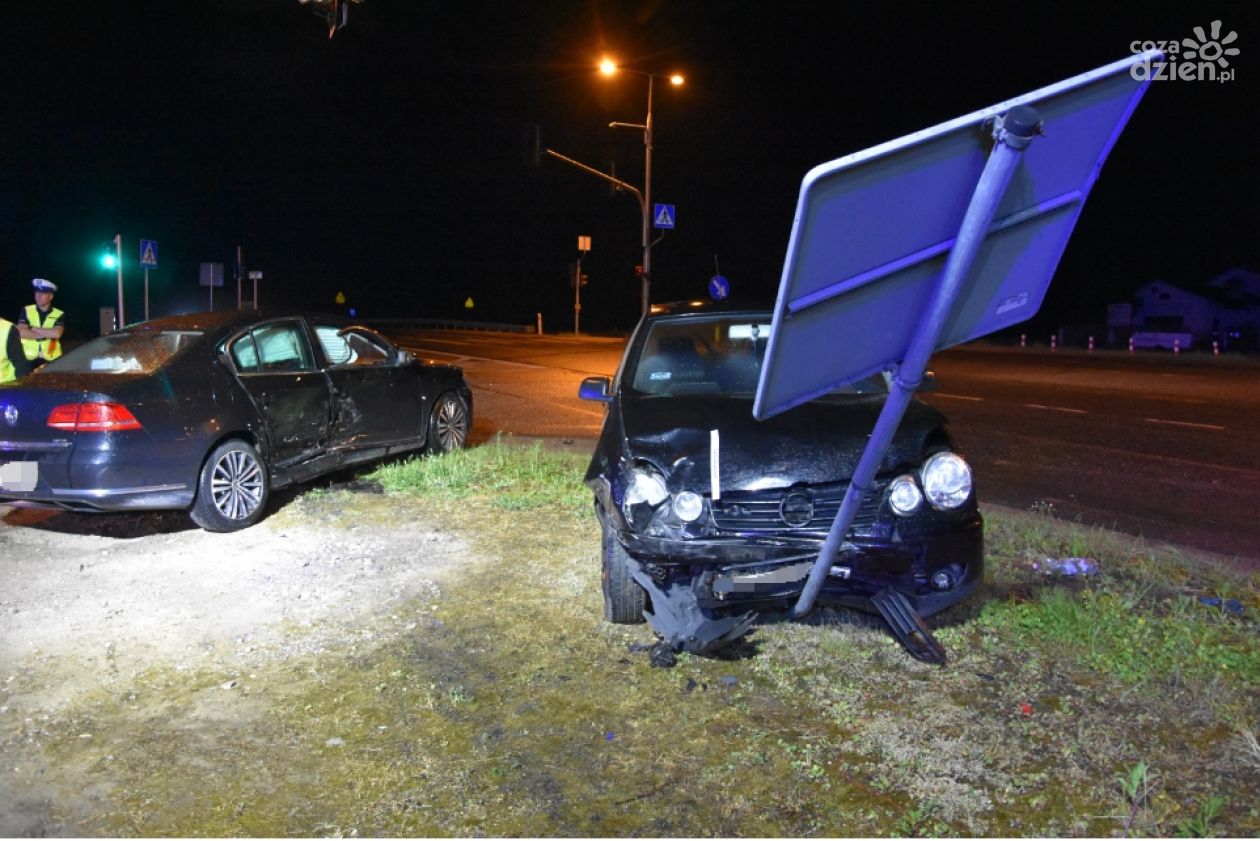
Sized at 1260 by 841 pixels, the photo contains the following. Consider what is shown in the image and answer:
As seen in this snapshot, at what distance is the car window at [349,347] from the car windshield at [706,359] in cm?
334

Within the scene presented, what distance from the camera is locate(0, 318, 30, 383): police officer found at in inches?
340

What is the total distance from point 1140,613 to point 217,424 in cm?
573

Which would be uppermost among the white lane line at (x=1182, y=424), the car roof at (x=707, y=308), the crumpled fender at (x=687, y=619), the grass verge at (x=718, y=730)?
the car roof at (x=707, y=308)

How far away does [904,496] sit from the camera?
441cm

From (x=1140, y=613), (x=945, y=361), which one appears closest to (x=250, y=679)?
(x=1140, y=613)

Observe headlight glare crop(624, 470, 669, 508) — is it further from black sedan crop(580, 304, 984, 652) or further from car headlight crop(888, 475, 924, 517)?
car headlight crop(888, 475, 924, 517)

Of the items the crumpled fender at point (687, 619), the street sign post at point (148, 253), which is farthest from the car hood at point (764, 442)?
the street sign post at point (148, 253)

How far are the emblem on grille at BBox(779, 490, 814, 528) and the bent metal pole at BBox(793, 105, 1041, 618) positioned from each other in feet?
2.89

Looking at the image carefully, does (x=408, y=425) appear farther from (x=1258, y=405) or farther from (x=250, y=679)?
(x=1258, y=405)

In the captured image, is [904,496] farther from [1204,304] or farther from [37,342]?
[1204,304]

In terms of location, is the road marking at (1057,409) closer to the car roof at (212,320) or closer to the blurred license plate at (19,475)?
the car roof at (212,320)

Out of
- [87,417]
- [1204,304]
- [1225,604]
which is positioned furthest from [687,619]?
[1204,304]

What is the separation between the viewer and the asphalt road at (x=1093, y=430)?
25.9 feet

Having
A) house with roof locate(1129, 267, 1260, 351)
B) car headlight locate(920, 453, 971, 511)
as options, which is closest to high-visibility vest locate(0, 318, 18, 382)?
car headlight locate(920, 453, 971, 511)
